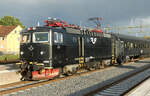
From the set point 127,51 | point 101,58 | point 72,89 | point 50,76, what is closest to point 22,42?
point 50,76

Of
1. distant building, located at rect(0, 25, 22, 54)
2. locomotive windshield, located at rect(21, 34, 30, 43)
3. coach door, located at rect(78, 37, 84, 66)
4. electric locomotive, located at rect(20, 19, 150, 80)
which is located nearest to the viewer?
electric locomotive, located at rect(20, 19, 150, 80)

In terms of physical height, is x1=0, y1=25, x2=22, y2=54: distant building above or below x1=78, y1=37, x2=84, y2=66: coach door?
above

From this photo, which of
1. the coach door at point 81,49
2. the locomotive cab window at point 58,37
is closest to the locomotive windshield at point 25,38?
the locomotive cab window at point 58,37

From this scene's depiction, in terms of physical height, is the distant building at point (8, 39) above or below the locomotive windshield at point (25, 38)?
above

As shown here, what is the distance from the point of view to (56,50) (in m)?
11.4

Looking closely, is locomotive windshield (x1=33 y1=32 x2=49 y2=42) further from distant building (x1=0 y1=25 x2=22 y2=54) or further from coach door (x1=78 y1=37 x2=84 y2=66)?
distant building (x1=0 y1=25 x2=22 y2=54)

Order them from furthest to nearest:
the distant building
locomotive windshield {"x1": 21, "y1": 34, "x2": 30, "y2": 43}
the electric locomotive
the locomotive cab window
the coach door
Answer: the distant building, the coach door, locomotive windshield {"x1": 21, "y1": 34, "x2": 30, "y2": 43}, the locomotive cab window, the electric locomotive

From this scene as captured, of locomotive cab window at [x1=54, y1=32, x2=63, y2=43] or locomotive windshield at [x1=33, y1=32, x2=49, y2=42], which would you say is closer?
locomotive windshield at [x1=33, y1=32, x2=49, y2=42]

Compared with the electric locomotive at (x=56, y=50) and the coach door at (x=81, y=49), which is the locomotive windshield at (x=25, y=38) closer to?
the electric locomotive at (x=56, y=50)

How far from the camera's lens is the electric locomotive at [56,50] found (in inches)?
432

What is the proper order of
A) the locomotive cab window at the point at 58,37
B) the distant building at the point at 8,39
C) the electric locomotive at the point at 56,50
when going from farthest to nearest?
the distant building at the point at 8,39, the locomotive cab window at the point at 58,37, the electric locomotive at the point at 56,50

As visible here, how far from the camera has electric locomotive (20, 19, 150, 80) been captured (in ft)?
36.0

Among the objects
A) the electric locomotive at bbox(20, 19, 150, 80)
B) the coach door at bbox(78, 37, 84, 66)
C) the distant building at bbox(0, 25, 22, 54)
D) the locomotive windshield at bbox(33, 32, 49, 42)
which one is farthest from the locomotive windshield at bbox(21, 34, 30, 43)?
the distant building at bbox(0, 25, 22, 54)

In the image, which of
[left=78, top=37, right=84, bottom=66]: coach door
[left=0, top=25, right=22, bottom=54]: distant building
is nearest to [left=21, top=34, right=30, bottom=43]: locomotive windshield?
[left=78, top=37, right=84, bottom=66]: coach door
